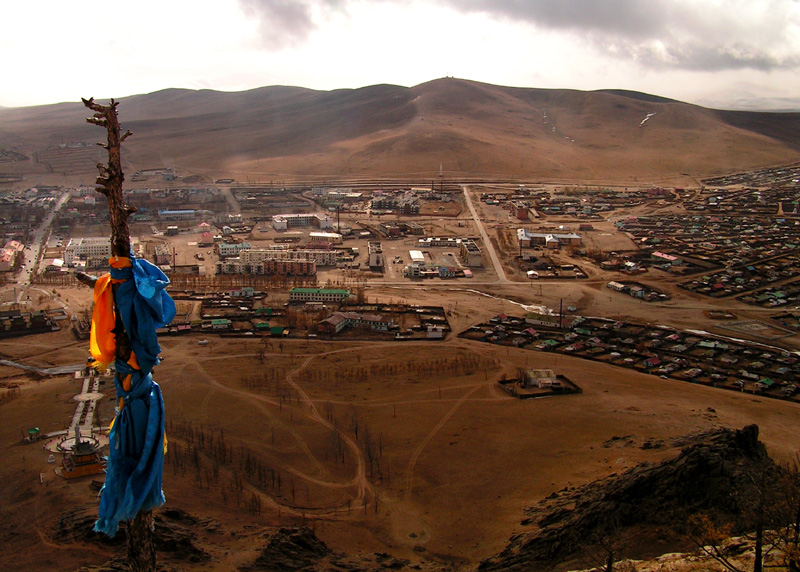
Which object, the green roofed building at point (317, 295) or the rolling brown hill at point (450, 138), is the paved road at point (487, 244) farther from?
the rolling brown hill at point (450, 138)

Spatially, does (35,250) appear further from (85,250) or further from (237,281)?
(237,281)

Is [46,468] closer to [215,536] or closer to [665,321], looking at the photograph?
[215,536]

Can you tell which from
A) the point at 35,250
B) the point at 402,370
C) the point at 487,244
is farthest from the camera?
the point at 487,244

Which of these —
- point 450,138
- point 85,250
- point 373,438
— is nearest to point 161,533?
point 373,438

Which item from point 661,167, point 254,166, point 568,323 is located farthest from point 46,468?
point 661,167

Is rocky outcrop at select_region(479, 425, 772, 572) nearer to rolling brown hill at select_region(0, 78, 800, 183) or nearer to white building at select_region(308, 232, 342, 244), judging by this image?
white building at select_region(308, 232, 342, 244)

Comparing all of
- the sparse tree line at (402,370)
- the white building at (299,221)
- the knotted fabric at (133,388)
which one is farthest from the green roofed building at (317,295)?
the knotted fabric at (133,388)

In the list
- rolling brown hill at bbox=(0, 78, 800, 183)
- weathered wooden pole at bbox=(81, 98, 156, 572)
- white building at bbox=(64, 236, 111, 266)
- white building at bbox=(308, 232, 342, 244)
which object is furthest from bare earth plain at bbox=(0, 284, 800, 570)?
rolling brown hill at bbox=(0, 78, 800, 183)
